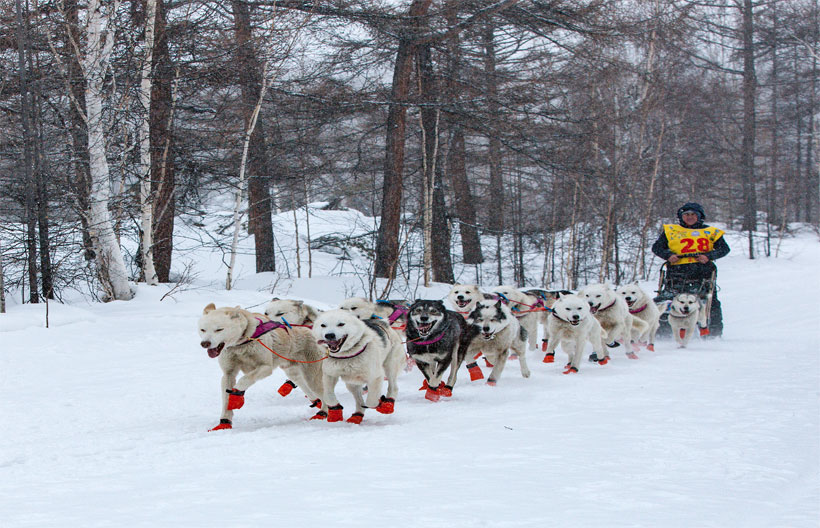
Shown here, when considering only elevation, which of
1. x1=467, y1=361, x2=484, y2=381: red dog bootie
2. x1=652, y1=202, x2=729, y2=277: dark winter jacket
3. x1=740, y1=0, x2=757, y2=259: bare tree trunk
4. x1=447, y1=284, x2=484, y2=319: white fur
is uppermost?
x1=740, y1=0, x2=757, y2=259: bare tree trunk

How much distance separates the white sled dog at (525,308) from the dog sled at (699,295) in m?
1.70

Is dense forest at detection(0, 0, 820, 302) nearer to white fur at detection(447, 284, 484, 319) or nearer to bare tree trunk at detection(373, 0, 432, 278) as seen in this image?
bare tree trunk at detection(373, 0, 432, 278)

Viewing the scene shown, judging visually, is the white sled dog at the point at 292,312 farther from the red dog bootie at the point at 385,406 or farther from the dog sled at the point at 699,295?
the dog sled at the point at 699,295

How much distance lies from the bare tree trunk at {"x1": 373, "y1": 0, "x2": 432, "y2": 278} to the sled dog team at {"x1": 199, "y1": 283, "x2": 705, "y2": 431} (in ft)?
14.3

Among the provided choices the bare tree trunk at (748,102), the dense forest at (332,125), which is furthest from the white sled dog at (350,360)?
the bare tree trunk at (748,102)

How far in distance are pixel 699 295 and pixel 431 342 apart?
455 cm

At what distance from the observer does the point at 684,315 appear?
8.21 metres

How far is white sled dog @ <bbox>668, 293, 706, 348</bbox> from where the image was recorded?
813 cm

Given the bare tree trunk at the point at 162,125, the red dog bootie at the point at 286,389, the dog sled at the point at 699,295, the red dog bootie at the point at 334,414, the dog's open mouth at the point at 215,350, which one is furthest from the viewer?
the bare tree trunk at the point at 162,125

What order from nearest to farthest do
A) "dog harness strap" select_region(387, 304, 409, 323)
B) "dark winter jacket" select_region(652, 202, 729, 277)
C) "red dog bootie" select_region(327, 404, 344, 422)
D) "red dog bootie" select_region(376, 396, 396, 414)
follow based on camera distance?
"red dog bootie" select_region(327, 404, 344, 422)
"red dog bootie" select_region(376, 396, 396, 414)
"dog harness strap" select_region(387, 304, 409, 323)
"dark winter jacket" select_region(652, 202, 729, 277)

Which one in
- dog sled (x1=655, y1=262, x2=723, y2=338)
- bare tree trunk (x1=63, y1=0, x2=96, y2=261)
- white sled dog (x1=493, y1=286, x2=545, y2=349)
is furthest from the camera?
dog sled (x1=655, y1=262, x2=723, y2=338)

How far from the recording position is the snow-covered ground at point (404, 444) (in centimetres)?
247

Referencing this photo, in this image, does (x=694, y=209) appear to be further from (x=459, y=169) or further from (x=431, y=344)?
(x=459, y=169)

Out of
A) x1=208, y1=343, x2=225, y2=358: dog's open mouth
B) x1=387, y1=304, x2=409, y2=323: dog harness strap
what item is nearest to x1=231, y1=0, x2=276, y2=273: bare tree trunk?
x1=387, y1=304, x2=409, y2=323: dog harness strap
